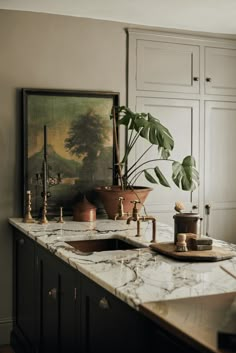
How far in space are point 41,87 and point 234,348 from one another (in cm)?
291

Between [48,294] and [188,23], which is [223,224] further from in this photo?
[48,294]

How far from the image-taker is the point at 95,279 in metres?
2.17

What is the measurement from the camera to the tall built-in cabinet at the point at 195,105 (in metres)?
4.25

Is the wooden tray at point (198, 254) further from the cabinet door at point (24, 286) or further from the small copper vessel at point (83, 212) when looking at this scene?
the small copper vessel at point (83, 212)

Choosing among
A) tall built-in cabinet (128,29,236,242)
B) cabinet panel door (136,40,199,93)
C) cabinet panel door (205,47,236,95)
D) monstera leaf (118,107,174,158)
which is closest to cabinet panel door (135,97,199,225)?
tall built-in cabinet (128,29,236,242)

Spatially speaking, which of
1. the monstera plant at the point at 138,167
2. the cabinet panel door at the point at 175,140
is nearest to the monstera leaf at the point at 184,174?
the monstera plant at the point at 138,167

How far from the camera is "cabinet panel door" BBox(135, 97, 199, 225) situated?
4.27 meters

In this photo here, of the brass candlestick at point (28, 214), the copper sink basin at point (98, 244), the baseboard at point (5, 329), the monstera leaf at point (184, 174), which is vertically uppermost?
the monstera leaf at point (184, 174)

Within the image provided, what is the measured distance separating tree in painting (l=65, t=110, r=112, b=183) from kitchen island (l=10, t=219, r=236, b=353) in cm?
80

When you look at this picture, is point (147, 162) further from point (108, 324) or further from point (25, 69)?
point (108, 324)

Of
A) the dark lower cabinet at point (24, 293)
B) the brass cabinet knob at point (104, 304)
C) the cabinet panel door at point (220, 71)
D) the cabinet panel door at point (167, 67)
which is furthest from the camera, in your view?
the cabinet panel door at point (220, 71)

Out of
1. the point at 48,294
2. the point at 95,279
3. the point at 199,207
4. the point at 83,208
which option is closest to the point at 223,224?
the point at 199,207

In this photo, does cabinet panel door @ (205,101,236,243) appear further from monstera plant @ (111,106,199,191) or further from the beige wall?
the beige wall

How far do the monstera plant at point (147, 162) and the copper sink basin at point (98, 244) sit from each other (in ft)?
2.29
